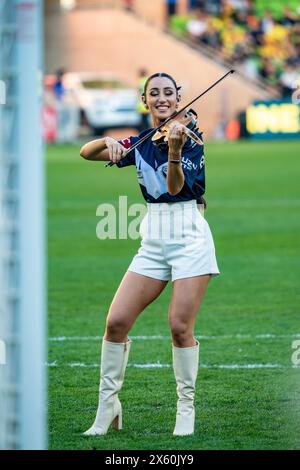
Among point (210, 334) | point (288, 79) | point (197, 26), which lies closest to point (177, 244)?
point (210, 334)

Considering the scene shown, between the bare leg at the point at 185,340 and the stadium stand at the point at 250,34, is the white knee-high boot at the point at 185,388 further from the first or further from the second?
the stadium stand at the point at 250,34

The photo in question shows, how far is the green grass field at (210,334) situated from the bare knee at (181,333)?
50 centimetres

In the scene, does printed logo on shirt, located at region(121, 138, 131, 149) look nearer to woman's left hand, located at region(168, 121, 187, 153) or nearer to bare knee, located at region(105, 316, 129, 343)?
woman's left hand, located at region(168, 121, 187, 153)

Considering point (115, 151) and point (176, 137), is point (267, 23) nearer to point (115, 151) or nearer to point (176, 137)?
point (115, 151)

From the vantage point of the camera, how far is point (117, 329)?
22.8 ft

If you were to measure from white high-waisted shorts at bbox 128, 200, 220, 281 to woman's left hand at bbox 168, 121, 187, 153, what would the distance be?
493 mm

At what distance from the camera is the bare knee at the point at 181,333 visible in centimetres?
687

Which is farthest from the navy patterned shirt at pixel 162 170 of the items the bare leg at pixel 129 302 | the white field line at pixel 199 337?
the white field line at pixel 199 337

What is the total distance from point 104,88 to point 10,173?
36.9m

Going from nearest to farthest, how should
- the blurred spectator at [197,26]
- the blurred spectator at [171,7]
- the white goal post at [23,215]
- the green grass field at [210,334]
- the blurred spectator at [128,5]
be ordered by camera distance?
the white goal post at [23,215], the green grass field at [210,334], the blurred spectator at [197,26], the blurred spectator at [128,5], the blurred spectator at [171,7]

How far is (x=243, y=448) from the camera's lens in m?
6.63

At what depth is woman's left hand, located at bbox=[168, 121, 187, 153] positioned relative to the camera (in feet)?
21.1

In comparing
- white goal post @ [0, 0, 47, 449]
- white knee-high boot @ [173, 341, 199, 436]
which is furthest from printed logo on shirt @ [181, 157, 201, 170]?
white goal post @ [0, 0, 47, 449]
